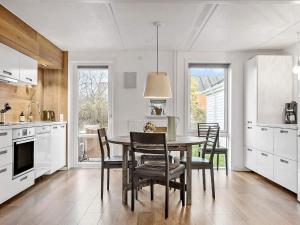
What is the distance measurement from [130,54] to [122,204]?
3191 millimetres

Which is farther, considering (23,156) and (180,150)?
(23,156)

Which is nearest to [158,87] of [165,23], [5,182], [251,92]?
[165,23]

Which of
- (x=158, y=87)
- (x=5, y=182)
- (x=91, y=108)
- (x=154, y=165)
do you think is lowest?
(x=5, y=182)

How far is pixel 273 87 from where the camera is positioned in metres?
5.18

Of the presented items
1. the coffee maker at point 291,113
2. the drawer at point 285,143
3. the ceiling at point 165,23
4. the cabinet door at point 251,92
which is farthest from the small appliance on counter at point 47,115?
the coffee maker at point 291,113

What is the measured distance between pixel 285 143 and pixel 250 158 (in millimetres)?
1392

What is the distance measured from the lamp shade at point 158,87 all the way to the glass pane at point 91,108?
2.31 metres

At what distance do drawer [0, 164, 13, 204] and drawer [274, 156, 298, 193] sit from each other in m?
3.46

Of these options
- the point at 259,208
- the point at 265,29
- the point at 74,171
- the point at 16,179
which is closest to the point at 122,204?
the point at 16,179

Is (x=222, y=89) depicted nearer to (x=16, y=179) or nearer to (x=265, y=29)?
(x=265, y=29)

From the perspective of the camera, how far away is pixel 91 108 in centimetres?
599

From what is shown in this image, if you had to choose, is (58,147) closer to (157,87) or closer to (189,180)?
(157,87)

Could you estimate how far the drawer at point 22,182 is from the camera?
3.62m

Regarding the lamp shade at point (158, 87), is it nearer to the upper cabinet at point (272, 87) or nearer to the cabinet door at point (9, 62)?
the cabinet door at point (9, 62)
